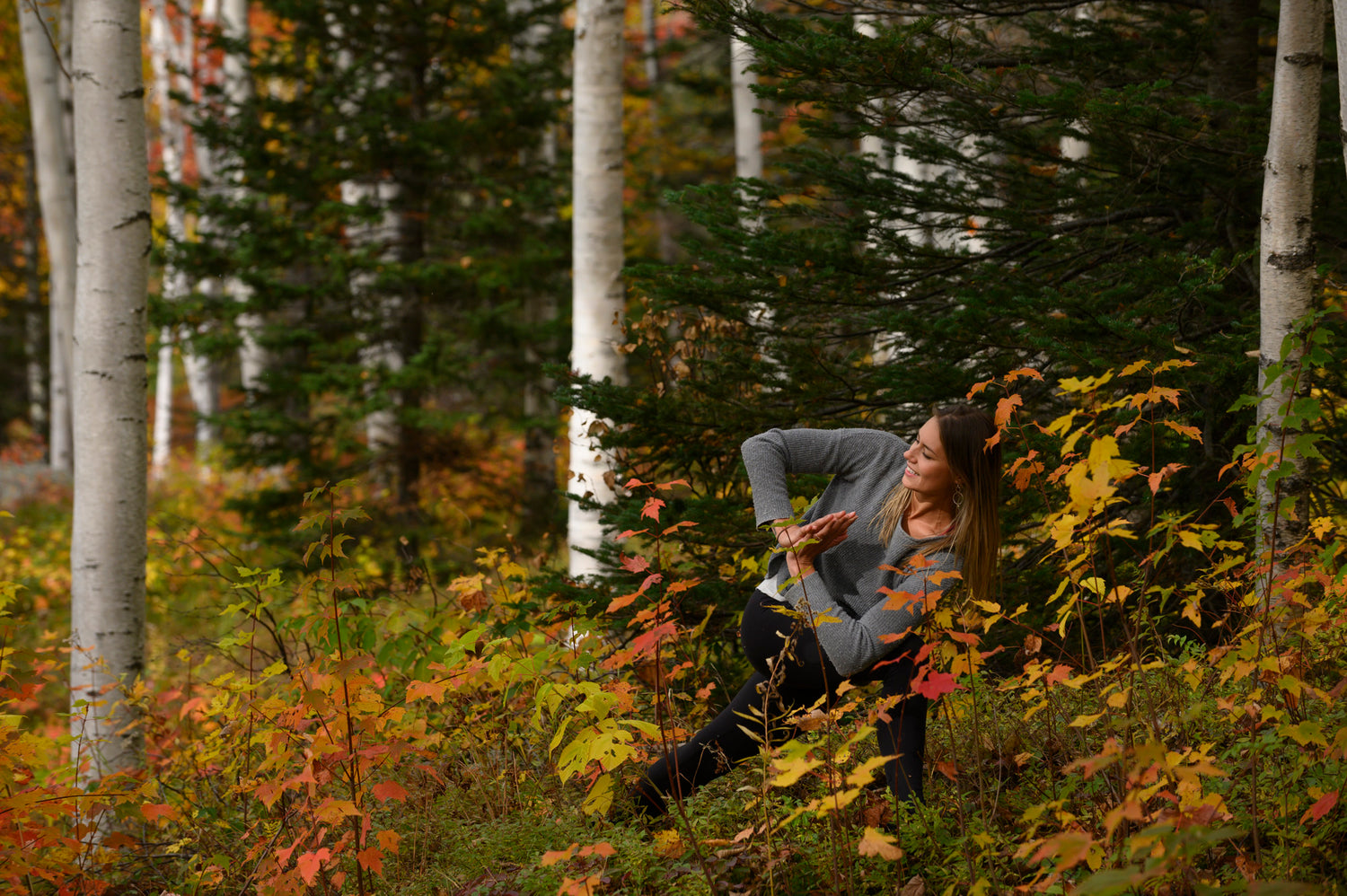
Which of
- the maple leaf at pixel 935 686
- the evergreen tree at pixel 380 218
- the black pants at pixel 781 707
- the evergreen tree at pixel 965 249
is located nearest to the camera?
the maple leaf at pixel 935 686

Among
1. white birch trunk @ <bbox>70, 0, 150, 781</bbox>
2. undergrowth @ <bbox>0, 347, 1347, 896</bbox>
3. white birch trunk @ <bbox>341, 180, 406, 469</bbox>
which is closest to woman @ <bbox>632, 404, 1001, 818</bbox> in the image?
undergrowth @ <bbox>0, 347, 1347, 896</bbox>

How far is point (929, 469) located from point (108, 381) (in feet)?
12.9

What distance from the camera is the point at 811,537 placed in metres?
2.60

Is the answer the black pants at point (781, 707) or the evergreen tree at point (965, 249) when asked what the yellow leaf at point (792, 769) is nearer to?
the black pants at point (781, 707)

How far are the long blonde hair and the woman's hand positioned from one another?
232 millimetres

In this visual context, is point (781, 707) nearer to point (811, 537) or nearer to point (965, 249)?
point (811, 537)

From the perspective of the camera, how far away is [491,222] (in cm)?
796

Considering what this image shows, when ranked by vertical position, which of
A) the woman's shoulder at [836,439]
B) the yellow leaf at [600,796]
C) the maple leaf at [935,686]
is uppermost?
the woman's shoulder at [836,439]

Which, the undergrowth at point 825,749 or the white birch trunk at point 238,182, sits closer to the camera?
the undergrowth at point 825,749

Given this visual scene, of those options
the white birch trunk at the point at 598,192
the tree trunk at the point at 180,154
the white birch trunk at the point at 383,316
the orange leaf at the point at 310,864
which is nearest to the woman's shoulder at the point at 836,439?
the orange leaf at the point at 310,864

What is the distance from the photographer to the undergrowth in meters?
2.24

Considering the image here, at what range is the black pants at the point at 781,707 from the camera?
2.71 meters

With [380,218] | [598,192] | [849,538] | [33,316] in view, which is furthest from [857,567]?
[33,316]

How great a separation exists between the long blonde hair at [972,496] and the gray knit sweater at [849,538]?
0.05m
